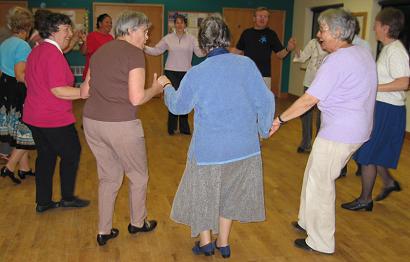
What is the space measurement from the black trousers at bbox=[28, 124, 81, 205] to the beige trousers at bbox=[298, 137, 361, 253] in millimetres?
1638

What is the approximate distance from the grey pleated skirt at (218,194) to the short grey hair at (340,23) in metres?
0.83

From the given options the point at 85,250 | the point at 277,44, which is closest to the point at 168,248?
the point at 85,250

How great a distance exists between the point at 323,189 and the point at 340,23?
0.97 m

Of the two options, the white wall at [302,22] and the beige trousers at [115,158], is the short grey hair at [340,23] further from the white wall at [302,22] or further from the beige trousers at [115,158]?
the white wall at [302,22]

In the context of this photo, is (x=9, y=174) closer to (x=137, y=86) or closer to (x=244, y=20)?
(x=137, y=86)

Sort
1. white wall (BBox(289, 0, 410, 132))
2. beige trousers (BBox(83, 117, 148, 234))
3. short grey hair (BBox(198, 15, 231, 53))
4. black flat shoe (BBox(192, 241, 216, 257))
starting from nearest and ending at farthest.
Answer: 1. short grey hair (BBox(198, 15, 231, 53))
2. beige trousers (BBox(83, 117, 148, 234))
3. black flat shoe (BBox(192, 241, 216, 257))
4. white wall (BBox(289, 0, 410, 132))

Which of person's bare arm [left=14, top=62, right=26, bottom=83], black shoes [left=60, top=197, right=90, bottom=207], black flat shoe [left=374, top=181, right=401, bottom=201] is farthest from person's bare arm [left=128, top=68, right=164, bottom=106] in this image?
black flat shoe [left=374, top=181, right=401, bottom=201]

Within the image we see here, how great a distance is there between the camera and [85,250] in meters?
2.61

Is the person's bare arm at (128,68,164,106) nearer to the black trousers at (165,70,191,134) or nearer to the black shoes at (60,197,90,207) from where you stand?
the black shoes at (60,197,90,207)

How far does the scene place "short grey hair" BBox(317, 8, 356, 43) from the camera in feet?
7.68

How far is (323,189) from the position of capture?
8.29 ft

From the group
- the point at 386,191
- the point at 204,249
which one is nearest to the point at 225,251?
the point at 204,249

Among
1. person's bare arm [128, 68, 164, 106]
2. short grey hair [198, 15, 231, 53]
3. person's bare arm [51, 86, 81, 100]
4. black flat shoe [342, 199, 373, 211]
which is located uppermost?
short grey hair [198, 15, 231, 53]

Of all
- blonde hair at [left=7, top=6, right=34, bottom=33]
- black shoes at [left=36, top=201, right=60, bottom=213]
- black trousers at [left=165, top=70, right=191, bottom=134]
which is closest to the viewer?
black shoes at [left=36, top=201, right=60, bottom=213]
